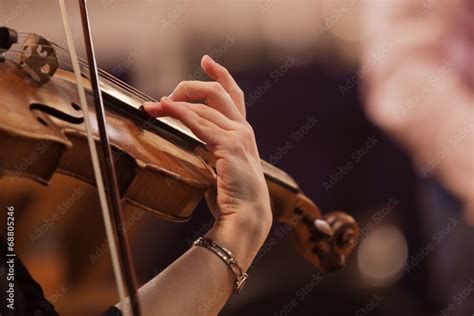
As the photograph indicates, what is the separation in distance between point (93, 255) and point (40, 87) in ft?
5.97

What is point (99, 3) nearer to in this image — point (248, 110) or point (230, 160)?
point (248, 110)

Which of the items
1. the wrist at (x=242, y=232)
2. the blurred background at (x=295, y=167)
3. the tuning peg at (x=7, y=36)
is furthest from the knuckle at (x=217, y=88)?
the blurred background at (x=295, y=167)

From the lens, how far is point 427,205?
2666 millimetres

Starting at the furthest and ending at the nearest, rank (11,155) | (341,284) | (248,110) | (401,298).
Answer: (248,110) → (401,298) → (341,284) → (11,155)

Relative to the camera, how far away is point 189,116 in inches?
37.7

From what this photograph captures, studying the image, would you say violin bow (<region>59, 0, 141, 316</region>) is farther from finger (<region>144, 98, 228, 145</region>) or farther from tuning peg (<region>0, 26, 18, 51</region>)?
finger (<region>144, 98, 228, 145</region>)

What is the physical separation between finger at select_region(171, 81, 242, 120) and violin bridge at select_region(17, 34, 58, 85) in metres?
0.22

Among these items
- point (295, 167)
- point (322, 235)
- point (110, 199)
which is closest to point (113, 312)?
point (110, 199)

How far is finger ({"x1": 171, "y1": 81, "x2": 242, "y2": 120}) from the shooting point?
3.37ft

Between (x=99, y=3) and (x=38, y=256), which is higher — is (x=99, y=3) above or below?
above

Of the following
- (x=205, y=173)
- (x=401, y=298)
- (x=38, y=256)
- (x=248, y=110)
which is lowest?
(x=38, y=256)

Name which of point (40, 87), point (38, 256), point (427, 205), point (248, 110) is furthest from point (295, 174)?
point (40, 87)

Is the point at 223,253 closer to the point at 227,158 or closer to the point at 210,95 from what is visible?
the point at 227,158

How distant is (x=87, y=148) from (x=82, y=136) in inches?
0.6
